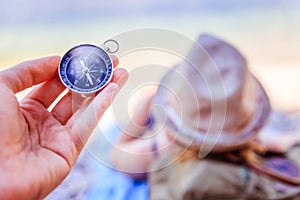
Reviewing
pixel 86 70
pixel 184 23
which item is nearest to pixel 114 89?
pixel 86 70

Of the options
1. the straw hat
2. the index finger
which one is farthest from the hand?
the straw hat

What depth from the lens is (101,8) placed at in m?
2.03

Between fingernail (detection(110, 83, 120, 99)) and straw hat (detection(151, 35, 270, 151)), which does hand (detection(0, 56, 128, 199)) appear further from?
straw hat (detection(151, 35, 270, 151))

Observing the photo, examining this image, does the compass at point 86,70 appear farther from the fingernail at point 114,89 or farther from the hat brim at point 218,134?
the hat brim at point 218,134

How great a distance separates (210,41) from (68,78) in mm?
538

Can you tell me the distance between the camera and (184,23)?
1919mm

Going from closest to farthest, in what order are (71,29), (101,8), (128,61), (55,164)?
1. (55,164)
2. (128,61)
3. (71,29)
4. (101,8)

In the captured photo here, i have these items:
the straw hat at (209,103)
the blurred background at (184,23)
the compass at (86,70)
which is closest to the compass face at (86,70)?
the compass at (86,70)

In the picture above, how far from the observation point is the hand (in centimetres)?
66

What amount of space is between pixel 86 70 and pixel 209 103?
0.39 m

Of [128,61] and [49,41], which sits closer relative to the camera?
[128,61]

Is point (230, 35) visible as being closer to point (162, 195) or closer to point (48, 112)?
point (162, 195)

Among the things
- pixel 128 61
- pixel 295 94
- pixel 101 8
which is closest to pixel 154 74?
pixel 128 61

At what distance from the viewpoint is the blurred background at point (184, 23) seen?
175 centimetres
